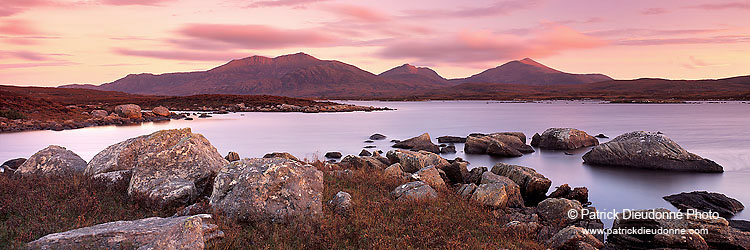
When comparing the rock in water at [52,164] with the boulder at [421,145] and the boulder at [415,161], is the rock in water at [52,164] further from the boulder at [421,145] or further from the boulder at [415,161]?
the boulder at [421,145]

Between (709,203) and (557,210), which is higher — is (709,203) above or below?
below

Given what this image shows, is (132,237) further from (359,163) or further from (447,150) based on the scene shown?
(447,150)

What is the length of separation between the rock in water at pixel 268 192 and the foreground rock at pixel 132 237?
179cm

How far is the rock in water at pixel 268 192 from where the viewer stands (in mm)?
8703

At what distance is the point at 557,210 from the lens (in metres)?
11.5

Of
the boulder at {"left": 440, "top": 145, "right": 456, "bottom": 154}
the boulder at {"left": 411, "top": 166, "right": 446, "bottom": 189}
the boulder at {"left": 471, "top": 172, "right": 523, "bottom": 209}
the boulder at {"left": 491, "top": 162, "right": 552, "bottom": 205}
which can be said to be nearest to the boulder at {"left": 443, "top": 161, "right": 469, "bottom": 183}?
the boulder at {"left": 491, "top": 162, "right": 552, "bottom": 205}

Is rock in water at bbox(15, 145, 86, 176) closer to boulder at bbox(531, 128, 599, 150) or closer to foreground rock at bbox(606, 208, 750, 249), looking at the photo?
foreground rock at bbox(606, 208, 750, 249)

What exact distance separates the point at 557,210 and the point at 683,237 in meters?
3.19

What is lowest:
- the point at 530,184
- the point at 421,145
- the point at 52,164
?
the point at 421,145

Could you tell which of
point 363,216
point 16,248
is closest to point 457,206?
point 363,216

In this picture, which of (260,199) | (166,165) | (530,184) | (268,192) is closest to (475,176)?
(530,184)

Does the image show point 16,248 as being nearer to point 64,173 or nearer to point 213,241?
point 213,241

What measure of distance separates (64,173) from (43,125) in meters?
39.0

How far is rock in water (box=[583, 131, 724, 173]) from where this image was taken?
20.1m
